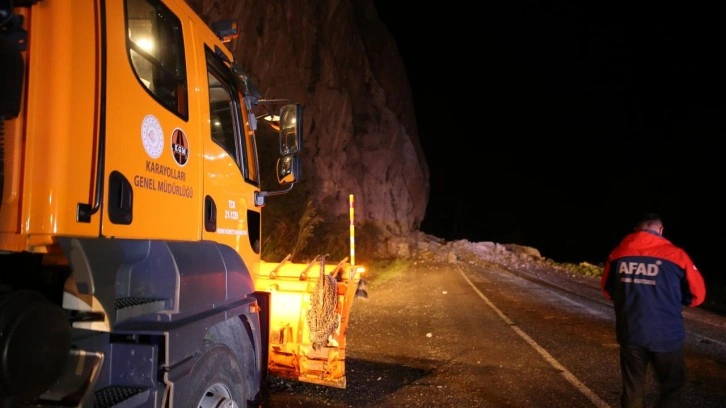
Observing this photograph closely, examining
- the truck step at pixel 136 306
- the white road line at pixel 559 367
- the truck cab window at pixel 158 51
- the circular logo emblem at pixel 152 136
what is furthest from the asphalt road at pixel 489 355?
the truck cab window at pixel 158 51

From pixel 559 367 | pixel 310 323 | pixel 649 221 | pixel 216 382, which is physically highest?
pixel 649 221

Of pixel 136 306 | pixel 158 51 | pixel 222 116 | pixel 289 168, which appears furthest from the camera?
pixel 289 168

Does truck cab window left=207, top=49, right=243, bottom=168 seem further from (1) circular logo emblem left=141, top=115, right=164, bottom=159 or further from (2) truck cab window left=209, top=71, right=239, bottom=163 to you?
(1) circular logo emblem left=141, top=115, right=164, bottom=159

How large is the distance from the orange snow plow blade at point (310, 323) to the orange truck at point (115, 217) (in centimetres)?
89

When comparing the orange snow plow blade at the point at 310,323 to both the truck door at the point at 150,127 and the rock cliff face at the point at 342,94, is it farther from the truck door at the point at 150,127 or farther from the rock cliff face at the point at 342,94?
the rock cliff face at the point at 342,94

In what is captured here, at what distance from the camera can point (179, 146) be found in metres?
3.35

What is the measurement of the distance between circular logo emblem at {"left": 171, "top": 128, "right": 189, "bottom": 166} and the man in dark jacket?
3333 millimetres

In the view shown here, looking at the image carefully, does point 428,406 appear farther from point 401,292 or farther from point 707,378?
point 401,292

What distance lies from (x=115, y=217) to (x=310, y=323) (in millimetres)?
2443

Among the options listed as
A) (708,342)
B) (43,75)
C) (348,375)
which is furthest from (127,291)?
(708,342)

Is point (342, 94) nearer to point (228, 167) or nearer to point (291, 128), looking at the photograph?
point (291, 128)

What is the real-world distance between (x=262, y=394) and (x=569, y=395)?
3275mm

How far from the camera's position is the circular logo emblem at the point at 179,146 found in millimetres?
3287

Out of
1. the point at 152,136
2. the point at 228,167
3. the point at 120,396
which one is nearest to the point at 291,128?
the point at 228,167
